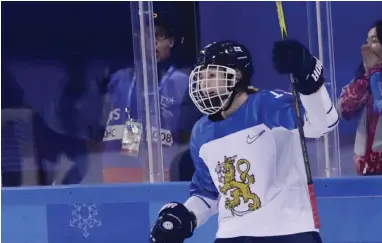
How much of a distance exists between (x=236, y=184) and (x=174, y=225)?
12.0 inches

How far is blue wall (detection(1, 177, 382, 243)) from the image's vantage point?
4242mm

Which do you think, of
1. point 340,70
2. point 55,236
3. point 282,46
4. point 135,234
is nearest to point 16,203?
point 55,236

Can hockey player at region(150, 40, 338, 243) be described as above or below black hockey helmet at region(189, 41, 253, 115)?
below

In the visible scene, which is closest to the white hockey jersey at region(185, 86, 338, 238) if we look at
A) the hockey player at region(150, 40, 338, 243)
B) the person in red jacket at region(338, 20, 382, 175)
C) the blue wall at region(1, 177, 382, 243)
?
the hockey player at region(150, 40, 338, 243)

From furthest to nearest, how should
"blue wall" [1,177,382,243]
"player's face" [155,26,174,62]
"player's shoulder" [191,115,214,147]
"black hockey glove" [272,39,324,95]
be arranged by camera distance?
"player's face" [155,26,174,62]
"blue wall" [1,177,382,243]
"player's shoulder" [191,115,214,147]
"black hockey glove" [272,39,324,95]

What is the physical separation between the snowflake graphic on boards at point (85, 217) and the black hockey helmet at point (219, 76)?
4.13 feet

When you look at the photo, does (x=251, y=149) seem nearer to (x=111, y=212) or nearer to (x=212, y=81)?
(x=212, y=81)

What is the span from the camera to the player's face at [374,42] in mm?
4461

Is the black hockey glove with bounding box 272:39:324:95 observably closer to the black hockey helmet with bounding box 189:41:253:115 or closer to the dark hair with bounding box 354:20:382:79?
the black hockey helmet with bounding box 189:41:253:115

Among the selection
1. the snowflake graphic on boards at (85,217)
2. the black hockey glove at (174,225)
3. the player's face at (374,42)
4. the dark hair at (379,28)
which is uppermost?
the dark hair at (379,28)

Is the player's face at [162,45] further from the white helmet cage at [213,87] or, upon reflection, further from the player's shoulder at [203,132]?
the white helmet cage at [213,87]

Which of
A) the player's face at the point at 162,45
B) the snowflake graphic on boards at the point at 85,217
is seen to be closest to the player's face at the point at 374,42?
the player's face at the point at 162,45

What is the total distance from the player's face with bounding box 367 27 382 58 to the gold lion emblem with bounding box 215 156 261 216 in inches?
47.6

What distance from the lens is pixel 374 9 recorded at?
5.20 m
